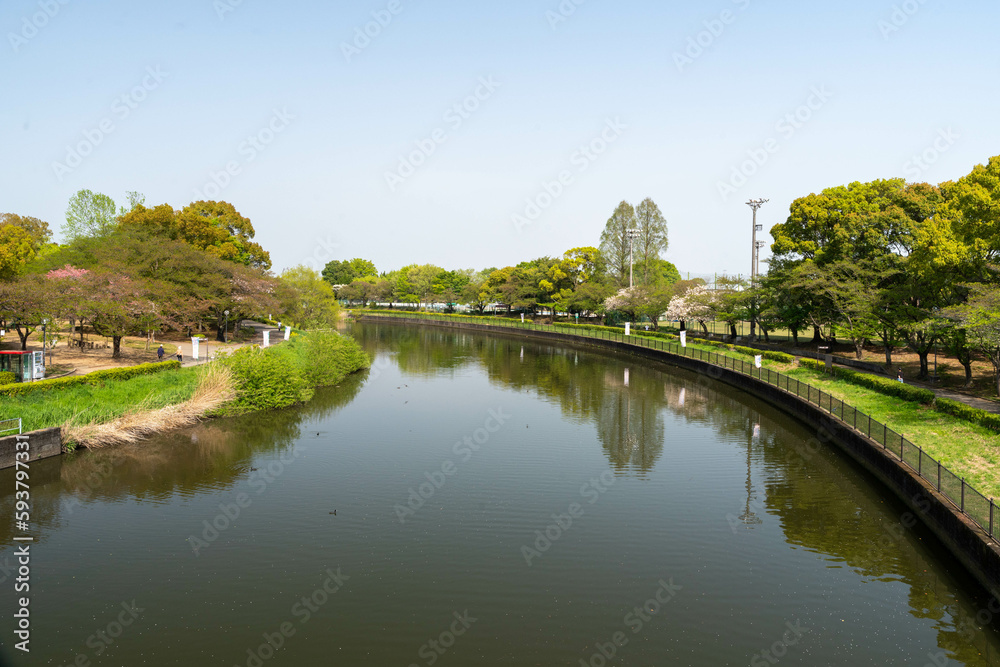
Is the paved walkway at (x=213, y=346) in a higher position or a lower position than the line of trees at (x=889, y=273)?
lower

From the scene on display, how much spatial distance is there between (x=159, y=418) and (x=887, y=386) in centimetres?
3083

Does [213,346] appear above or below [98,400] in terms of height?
above

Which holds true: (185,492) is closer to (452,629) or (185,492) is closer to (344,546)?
(344,546)

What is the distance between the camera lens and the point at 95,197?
65312 mm

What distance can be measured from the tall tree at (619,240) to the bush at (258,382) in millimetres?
61368

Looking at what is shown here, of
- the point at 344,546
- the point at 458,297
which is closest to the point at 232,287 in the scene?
the point at 344,546

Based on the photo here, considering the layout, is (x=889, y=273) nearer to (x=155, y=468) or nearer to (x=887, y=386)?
(x=887, y=386)

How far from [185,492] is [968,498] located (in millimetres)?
19837

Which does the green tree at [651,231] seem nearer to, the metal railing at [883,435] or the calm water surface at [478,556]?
the metal railing at [883,435]

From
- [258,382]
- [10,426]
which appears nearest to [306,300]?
[258,382]

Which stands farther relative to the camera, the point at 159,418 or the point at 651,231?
the point at 651,231

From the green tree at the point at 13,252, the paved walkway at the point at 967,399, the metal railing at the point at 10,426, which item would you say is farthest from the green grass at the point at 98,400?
the paved walkway at the point at 967,399

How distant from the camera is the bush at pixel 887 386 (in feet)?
82.9

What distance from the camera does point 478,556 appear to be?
46.2 feet
